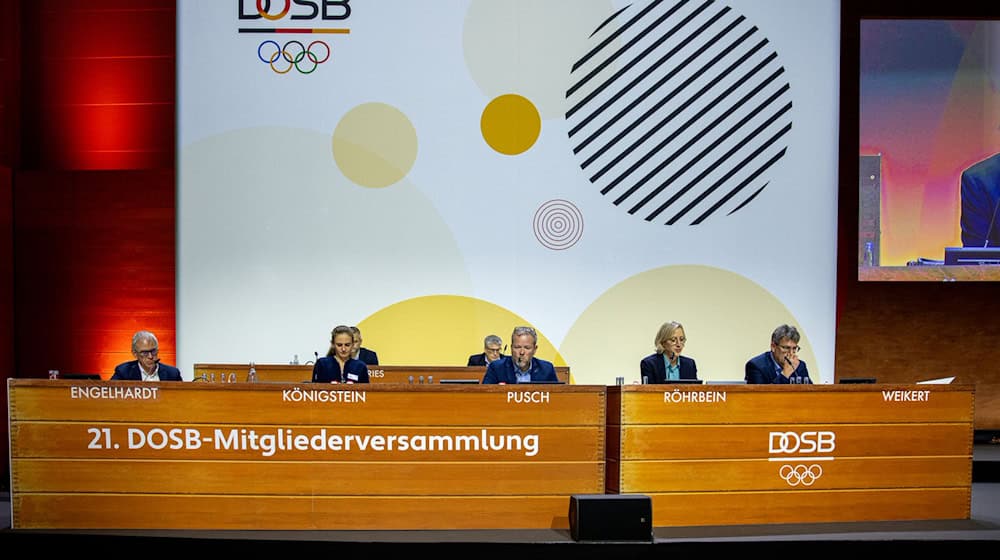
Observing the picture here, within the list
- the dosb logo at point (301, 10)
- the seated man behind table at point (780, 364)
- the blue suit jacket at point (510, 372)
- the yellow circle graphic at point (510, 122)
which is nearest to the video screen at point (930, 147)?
the yellow circle graphic at point (510, 122)

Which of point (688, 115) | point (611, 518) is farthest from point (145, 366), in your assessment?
point (688, 115)

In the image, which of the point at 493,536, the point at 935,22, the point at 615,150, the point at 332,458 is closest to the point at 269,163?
the point at 615,150

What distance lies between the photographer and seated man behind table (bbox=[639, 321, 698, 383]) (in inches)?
219

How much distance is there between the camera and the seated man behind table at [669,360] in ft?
18.2

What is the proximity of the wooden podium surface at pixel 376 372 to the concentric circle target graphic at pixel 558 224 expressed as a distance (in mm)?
1440

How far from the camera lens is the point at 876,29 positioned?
Answer: 812 centimetres

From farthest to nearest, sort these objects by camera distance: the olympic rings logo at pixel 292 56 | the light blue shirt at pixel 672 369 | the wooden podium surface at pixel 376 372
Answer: the olympic rings logo at pixel 292 56 → the wooden podium surface at pixel 376 372 → the light blue shirt at pixel 672 369

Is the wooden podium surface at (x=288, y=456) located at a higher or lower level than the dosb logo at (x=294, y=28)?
lower

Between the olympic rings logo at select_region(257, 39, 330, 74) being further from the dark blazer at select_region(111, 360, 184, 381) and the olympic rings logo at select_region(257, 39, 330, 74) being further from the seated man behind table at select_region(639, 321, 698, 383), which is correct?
the seated man behind table at select_region(639, 321, 698, 383)

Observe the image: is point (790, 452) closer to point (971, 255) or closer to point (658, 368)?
point (658, 368)

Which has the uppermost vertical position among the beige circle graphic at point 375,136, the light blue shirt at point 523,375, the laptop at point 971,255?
the beige circle graphic at point 375,136

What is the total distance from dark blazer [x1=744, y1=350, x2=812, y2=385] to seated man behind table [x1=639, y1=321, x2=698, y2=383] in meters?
0.52

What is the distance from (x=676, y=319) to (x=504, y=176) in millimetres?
2319

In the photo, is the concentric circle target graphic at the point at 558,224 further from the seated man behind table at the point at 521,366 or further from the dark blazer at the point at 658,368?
the seated man behind table at the point at 521,366
